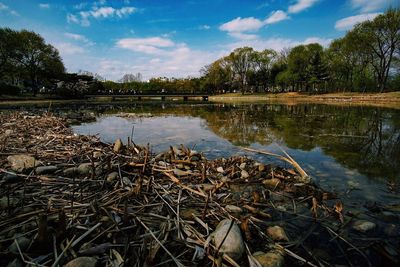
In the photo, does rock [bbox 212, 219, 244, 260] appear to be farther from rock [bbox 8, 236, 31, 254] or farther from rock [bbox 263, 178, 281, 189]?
rock [bbox 263, 178, 281, 189]

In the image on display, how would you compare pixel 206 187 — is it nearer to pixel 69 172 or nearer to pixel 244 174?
pixel 244 174

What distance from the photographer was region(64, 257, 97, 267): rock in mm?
2975

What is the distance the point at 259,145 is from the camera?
11.9 meters

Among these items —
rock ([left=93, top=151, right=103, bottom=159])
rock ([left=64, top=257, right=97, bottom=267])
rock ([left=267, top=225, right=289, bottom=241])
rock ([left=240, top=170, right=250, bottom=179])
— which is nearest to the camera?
rock ([left=64, top=257, right=97, bottom=267])

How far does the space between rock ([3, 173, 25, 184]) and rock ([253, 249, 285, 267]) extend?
5426mm

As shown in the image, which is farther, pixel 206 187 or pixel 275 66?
pixel 275 66

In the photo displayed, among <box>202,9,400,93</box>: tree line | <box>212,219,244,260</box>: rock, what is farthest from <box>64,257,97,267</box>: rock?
<box>202,9,400,93</box>: tree line

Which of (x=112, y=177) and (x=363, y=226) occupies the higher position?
(x=112, y=177)

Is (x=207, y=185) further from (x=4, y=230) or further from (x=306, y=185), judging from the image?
(x=4, y=230)

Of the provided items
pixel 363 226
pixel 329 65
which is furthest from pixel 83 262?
pixel 329 65

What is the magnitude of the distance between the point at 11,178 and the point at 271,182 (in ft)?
20.1

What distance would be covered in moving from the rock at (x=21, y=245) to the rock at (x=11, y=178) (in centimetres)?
291

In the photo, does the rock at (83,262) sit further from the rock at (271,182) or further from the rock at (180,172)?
the rock at (271,182)

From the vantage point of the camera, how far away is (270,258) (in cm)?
349
